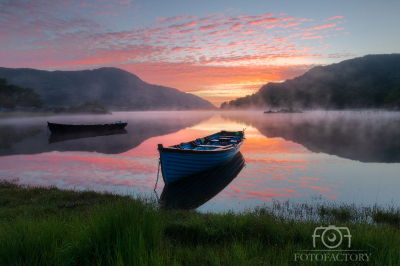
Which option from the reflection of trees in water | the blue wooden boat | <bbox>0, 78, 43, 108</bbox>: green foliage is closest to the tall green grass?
the blue wooden boat

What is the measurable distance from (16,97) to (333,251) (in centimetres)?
15317

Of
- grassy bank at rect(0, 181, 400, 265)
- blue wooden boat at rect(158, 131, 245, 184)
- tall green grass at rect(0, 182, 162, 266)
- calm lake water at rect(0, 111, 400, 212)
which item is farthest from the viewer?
blue wooden boat at rect(158, 131, 245, 184)

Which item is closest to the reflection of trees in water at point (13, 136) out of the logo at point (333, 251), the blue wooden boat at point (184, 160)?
the blue wooden boat at point (184, 160)

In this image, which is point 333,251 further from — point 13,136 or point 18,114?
point 18,114

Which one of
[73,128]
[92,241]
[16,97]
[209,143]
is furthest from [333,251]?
[16,97]

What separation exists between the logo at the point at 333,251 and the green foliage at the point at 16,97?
434 ft

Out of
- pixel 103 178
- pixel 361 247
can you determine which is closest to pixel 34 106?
pixel 103 178

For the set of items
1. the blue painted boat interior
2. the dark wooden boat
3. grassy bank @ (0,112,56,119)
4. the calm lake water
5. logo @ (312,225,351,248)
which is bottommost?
the calm lake water

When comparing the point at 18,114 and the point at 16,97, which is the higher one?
the point at 16,97

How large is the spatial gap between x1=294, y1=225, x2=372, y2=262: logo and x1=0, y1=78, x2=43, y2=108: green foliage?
132 meters

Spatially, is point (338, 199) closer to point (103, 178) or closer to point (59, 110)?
point (103, 178)

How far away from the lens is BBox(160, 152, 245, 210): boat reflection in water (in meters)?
11.3

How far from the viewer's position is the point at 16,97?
375 ft

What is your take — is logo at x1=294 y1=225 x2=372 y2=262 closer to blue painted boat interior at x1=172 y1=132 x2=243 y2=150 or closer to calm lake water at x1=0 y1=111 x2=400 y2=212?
calm lake water at x1=0 y1=111 x2=400 y2=212
